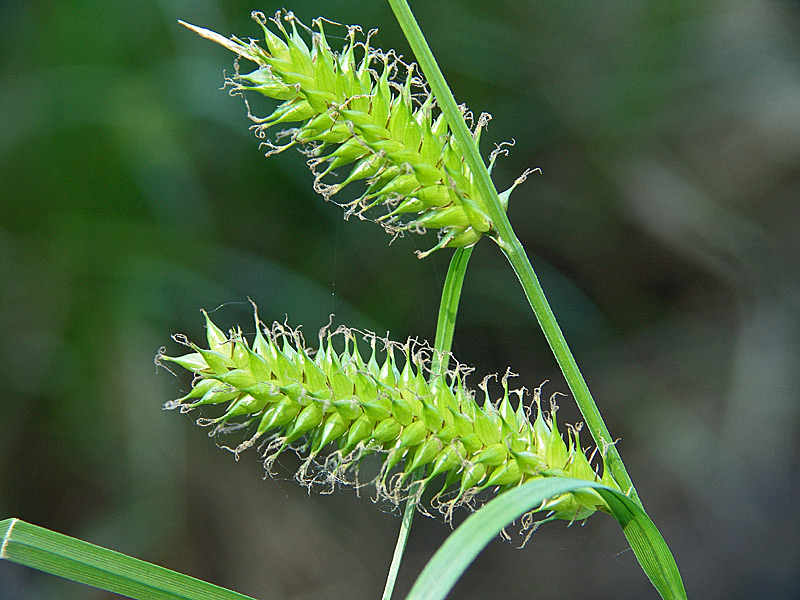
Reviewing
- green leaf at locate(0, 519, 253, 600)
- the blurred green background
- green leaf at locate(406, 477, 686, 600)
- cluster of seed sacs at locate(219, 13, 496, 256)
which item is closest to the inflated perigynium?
cluster of seed sacs at locate(219, 13, 496, 256)

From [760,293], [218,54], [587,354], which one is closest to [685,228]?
[760,293]

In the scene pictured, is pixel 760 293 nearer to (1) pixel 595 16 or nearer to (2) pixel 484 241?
(2) pixel 484 241

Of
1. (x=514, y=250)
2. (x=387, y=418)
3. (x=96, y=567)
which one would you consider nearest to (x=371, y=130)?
(x=514, y=250)

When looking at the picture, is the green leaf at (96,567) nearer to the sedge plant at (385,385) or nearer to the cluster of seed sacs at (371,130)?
the sedge plant at (385,385)

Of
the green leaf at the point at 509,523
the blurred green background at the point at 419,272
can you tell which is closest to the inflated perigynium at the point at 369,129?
the green leaf at the point at 509,523

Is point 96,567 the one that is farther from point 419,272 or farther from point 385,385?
point 419,272

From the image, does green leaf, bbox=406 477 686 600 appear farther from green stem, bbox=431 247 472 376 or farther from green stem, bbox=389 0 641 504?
green stem, bbox=431 247 472 376
